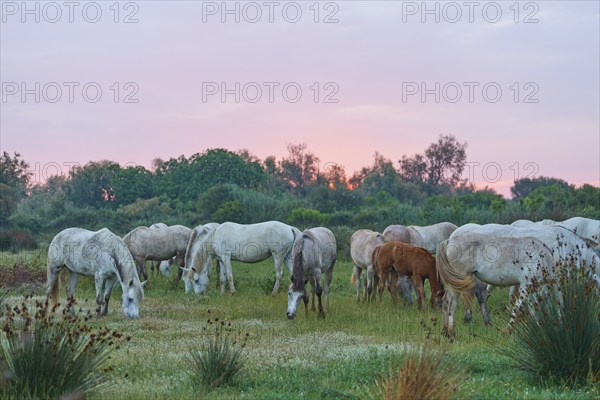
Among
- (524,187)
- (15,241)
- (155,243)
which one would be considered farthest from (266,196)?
(524,187)

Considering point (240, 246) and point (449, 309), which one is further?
point (240, 246)

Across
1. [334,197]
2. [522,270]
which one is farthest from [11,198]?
[522,270]

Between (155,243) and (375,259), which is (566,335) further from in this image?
(155,243)

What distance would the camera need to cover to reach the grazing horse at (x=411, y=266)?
1709 cm

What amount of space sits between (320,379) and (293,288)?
6361mm

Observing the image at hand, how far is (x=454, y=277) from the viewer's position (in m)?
13.5

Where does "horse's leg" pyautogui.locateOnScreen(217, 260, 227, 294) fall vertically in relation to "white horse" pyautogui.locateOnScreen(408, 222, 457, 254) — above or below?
below

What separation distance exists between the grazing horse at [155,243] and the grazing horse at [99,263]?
7.45 meters

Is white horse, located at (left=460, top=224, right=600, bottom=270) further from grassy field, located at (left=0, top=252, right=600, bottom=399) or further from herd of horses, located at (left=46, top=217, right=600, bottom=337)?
grassy field, located at (left=0, top=252, right=600, bottom=399)

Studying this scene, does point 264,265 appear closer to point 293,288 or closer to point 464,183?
point 293,288

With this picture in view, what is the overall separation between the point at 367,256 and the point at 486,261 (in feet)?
22.5

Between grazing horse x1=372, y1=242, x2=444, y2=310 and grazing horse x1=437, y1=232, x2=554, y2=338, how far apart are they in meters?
2.88

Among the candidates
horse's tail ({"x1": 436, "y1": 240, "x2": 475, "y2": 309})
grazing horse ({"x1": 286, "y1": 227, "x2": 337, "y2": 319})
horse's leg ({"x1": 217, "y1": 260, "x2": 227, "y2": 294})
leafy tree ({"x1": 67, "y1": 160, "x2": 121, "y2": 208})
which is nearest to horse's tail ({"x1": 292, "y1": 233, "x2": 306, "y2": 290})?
grazing horse ({"x1": 286, "y1": 227, "x2": 337, "y2": 319})

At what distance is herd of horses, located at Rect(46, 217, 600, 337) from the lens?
44.3ft
